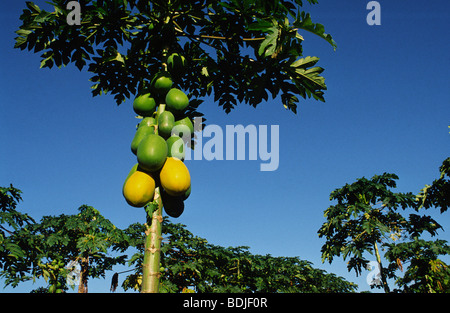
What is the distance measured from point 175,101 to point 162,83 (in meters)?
0.21

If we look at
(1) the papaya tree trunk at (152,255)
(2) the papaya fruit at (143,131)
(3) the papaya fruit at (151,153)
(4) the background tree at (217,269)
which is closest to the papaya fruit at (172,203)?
(1) the papaya tree trunk at (152,255)

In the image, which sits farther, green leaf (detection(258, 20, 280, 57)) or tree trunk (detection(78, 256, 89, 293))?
tree trunk (detection(78, 256, 89, 293))

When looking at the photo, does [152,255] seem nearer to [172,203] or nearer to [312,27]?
[172,203]

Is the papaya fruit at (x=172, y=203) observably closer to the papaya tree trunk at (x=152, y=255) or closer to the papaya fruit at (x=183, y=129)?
the papaya tree trunk at (x=152, y=255)

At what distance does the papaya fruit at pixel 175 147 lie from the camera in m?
2.34

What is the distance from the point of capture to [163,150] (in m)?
2.20

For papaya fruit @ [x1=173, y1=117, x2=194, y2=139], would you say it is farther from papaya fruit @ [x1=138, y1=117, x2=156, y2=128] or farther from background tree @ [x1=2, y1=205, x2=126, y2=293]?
background tree @ [x1=2, y1=205, x2=126, y2=293]

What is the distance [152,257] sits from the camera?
76.6 inches

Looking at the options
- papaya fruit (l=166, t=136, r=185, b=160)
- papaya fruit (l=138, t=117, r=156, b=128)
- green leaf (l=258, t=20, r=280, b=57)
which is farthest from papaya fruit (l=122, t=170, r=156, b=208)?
green leaf (l=258, t=20, r=280, b=57)

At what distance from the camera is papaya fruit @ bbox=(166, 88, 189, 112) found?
2.47m

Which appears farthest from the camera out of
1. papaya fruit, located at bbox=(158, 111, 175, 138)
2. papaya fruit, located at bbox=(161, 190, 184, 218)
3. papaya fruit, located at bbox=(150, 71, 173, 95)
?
papaya fruit, located at bbox=(150, 71, 173, 95)

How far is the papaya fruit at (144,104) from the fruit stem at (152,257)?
949mm

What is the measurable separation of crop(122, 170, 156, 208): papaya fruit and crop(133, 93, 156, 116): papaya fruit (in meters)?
0.66
